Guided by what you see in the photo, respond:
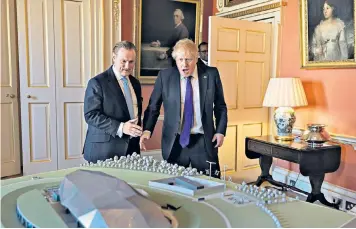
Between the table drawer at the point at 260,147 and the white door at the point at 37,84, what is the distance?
229 cm

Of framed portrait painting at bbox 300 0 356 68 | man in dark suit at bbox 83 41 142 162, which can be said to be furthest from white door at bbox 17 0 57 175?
framed portrait painting at bbox 300 0 356 68

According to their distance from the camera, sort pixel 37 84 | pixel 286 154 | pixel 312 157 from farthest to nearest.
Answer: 1. pixel 37 84
2. pixel 286 154
3. pixel 312 157

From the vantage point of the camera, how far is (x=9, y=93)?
401 cm

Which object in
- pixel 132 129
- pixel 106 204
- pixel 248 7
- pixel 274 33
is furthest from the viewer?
pixel 248 7

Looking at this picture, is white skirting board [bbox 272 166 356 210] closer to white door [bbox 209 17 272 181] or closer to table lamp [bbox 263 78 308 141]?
white door [bbox 209 17 272 181]

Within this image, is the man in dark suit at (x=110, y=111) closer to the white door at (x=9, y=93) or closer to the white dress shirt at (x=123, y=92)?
the white dress shirt at (x=123, y=92)

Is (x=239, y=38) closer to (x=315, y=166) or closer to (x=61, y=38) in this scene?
(x=315, y=166)

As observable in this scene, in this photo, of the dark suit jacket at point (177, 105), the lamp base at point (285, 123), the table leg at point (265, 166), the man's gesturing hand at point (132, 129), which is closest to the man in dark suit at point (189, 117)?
the dark suit jacket at point (177, 105)

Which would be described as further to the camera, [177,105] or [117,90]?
[177,105]

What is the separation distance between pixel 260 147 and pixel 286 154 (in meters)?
0.34

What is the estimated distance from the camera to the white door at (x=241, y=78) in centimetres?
364

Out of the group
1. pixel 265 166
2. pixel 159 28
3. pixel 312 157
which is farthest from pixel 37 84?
pixel 312 157

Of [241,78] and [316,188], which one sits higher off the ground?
[241,78]

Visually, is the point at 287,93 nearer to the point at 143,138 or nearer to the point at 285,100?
the point at 285,100
